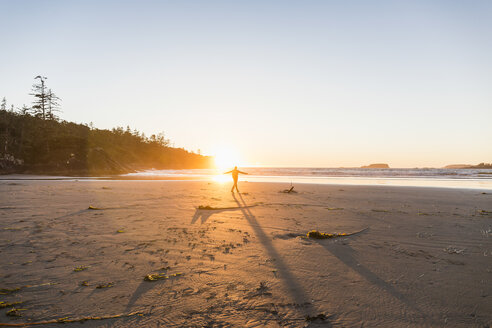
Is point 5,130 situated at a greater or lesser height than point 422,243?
greater

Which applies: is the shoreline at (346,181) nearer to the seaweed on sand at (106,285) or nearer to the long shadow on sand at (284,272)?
the long shadow on sand at (284,272)

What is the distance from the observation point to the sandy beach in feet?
9.76

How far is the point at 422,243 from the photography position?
5.68 m

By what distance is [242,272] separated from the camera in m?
4.16

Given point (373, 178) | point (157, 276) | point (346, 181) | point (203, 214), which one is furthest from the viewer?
point (373, 178)

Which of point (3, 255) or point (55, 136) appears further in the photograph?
point (55, 136)

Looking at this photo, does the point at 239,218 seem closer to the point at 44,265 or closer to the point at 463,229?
the point at 44,265

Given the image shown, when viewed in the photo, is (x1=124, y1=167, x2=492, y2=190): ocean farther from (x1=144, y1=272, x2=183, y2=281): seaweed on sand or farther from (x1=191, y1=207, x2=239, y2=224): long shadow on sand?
(x1=144, y1=272, x2=183, y2=281): seaweed on sand

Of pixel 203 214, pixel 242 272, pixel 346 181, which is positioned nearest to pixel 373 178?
pixel 346 181

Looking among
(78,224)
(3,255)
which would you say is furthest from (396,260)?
(78,224)

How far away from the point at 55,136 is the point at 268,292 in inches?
1797

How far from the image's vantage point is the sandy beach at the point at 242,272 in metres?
2.97

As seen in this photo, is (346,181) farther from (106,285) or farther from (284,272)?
(106,285)

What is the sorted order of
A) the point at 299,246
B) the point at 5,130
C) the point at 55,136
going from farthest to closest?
the point at 55,136 < the point at 5,130 < the point at 299,246
